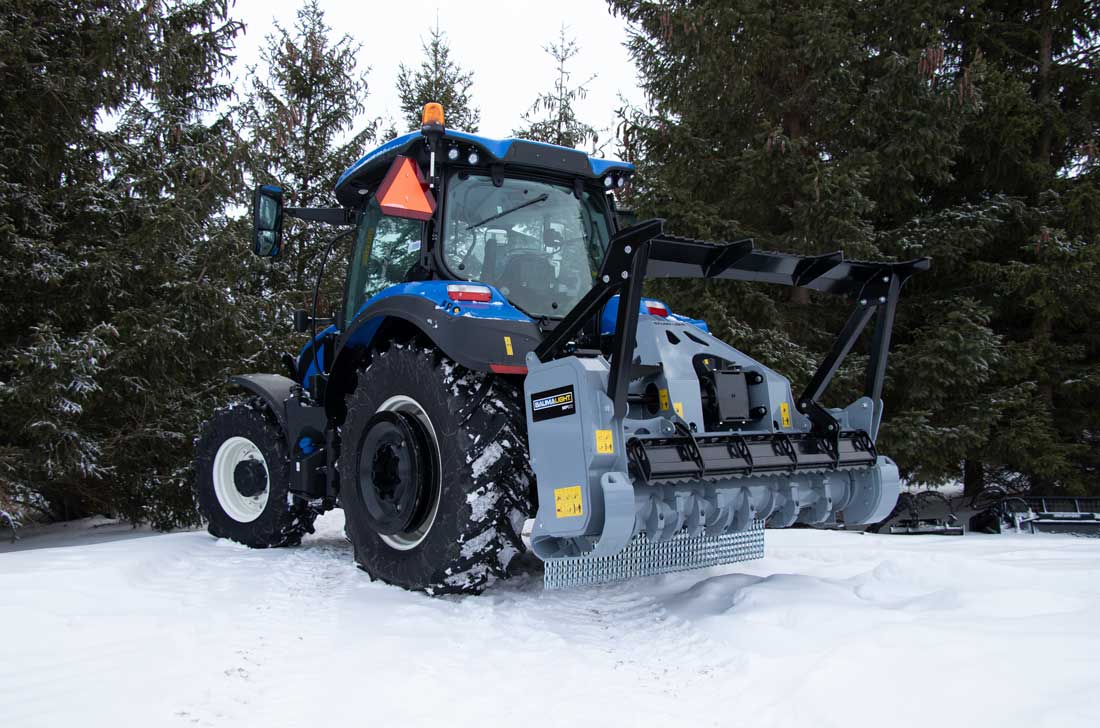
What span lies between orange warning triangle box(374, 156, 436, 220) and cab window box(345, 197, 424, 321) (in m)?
0.50

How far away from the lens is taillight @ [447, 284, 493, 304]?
392 centimetres

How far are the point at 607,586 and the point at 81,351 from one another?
5.22m

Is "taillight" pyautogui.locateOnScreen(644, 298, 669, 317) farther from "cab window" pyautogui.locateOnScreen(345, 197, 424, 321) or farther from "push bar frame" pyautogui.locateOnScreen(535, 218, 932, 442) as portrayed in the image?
"cab window" pyautogui.locateOnScreen(345, 197, 424, 321)

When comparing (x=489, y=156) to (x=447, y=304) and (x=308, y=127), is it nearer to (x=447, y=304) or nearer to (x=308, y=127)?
(x=447, y=304)

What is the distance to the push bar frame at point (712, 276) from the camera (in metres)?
3.29

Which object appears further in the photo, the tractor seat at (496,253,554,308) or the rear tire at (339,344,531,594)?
the tractor seat at (496,253,554,308)

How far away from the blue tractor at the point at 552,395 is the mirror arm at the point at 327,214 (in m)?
0.50

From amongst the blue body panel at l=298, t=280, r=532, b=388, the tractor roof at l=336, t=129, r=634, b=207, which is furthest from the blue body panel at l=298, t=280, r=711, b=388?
the tractor roof at l=336, t=129, r=634, b=207

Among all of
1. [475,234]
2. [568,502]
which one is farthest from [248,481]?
[568,502]

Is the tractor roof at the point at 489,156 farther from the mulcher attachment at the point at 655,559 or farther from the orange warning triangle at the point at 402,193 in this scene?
the mulcher attachment at the point at 655,559

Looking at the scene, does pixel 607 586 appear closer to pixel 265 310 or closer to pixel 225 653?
pixel 225 653

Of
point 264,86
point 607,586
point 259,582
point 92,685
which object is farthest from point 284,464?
point 264,86

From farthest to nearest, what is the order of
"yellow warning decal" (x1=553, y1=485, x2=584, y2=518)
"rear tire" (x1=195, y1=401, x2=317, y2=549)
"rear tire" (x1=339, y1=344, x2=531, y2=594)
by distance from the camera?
"rear tire" (x1=195, y1=401, x2=317, y2=549) < "rear tire" (x1=339, y1=344, x2=531, y2=594) < "yellow warning decal" (x1=553, y1=485, x2=584, y2=518)

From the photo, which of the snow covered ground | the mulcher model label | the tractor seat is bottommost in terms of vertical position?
the snow covered ground
